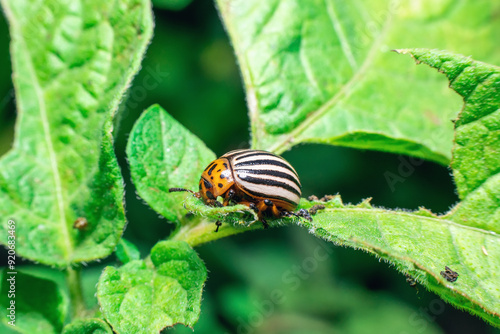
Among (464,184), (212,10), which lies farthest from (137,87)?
(464,184)

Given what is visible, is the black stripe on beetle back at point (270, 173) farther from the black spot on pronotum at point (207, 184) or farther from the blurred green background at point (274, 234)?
the blurred green background at point (274, 234)

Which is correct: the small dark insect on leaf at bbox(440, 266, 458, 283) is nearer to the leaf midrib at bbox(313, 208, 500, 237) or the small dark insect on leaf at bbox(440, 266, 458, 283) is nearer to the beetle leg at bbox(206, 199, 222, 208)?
the leaf midrib at bbox(313, 208, 500, 237)

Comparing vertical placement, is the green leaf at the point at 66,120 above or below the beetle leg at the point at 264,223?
above

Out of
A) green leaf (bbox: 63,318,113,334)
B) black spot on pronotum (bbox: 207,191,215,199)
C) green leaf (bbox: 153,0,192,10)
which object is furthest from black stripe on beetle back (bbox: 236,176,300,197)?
green leaf (bbox: 153,0,192,10)

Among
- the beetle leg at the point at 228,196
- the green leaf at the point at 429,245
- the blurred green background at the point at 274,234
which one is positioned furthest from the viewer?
the blurred green background at the point at 274,234

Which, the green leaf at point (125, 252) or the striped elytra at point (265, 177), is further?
the striped elytra at point (265, 177)

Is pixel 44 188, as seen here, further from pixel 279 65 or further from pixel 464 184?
pixel 464 184

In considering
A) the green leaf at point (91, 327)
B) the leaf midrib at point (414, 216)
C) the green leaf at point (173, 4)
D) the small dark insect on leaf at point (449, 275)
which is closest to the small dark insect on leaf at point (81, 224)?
the green leaf at point (91, 327)

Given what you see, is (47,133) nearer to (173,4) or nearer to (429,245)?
(429,245)
